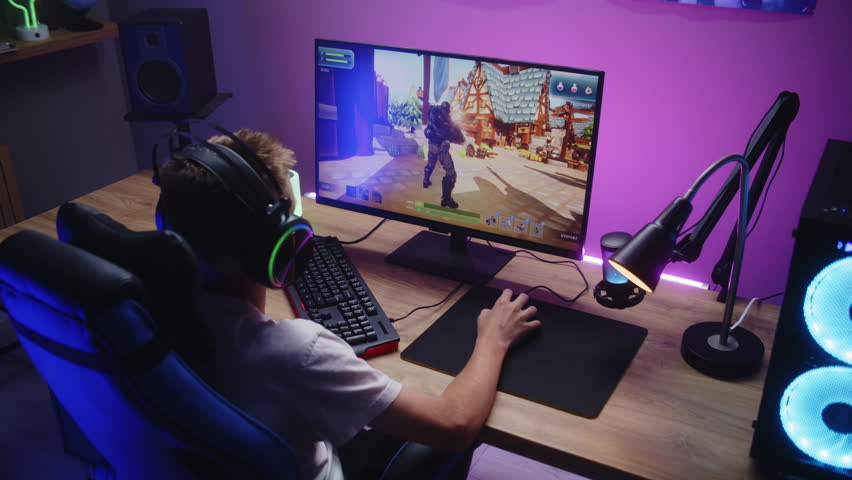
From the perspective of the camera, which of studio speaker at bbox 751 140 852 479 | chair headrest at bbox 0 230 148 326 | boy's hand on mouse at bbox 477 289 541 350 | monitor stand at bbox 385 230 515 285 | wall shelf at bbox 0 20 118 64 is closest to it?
chair headrest at bbox 0 230 148 326

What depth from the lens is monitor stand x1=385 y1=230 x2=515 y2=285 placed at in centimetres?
166

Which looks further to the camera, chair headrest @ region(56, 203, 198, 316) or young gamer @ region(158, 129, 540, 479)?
young gamer @ region(158, 129, 540, 479)

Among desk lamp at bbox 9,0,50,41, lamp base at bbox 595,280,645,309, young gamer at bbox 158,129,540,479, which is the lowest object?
lamp base at bbox 595,280,645,309

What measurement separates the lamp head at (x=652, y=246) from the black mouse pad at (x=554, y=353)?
27 cm

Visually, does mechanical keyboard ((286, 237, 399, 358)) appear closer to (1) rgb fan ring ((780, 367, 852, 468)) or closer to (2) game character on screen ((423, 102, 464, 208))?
(2) game character on screen ((423, 102, 464, 208))

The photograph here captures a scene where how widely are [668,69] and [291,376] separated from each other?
135 cm

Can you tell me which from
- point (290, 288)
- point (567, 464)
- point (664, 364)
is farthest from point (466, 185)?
point (567, 464)

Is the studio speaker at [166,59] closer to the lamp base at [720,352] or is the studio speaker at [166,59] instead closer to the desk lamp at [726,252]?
the desk lamp at [726,252]

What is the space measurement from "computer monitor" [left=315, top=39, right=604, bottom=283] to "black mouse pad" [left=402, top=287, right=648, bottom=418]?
0.52 ft

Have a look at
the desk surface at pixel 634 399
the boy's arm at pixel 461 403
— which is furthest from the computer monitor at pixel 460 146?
the boy's arm at pixel 461 403

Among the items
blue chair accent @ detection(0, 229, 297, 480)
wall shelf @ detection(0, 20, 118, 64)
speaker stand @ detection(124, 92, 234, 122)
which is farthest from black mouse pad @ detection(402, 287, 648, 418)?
wall shelf @ detection(0, 20, 118, 64)

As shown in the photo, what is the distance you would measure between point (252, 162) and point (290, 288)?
523 mm

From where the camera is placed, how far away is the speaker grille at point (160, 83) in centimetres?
191

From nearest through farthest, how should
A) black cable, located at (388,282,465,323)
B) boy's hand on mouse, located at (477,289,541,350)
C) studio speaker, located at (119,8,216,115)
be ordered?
boy's hand on mouse, located at (477,289,541,350), black cable, located at (388,282,465,323), studio speaker, located at (119,8,216,115)
